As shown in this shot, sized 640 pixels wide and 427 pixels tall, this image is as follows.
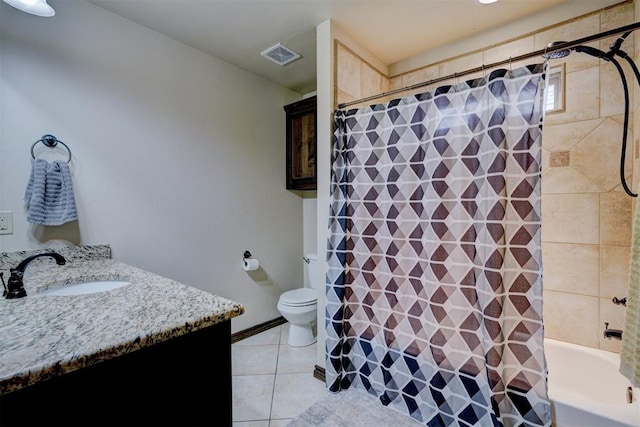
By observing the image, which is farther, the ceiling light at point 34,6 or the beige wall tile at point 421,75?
the beige wall tile at point 421,75

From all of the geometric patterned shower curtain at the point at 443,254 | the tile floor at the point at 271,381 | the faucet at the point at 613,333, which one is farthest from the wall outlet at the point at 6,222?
the faucet at the point at 613,333

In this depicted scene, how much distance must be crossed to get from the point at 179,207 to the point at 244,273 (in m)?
0.83

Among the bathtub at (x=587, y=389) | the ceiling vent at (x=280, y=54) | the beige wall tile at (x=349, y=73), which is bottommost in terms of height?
the bathtub at (x=587, y=389)

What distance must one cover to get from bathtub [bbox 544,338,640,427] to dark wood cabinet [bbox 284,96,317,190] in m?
2.08

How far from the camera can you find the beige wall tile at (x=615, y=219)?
60.2 inches

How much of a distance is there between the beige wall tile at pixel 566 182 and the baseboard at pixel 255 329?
2439 millimetres

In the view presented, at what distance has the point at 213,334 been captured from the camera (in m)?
0.86

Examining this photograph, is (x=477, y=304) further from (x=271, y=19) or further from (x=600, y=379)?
(x=271, y=19)

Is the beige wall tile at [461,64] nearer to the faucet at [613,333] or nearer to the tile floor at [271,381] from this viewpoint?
the faucet at [613,333]

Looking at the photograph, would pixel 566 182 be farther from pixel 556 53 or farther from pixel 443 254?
pixel 443 254

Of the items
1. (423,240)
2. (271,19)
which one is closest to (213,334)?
(423,240)

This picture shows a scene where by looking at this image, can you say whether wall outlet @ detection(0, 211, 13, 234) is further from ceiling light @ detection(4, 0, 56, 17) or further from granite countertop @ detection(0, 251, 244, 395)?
ceiling light @ detection(4, 0, 56, 17)

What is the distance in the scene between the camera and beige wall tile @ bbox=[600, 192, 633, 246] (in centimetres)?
153

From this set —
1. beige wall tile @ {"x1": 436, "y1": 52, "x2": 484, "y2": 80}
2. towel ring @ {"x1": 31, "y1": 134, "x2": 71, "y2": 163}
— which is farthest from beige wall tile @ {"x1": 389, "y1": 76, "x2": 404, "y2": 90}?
towel ring @ {"x1": 31, "y1": 134, "x2": 71, "y2": 163}
